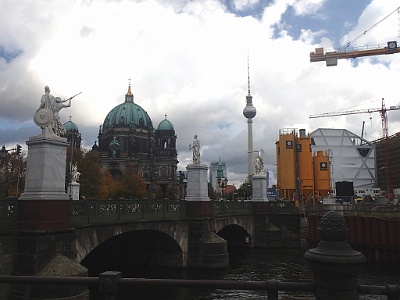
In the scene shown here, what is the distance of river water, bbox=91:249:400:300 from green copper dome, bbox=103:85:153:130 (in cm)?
8161

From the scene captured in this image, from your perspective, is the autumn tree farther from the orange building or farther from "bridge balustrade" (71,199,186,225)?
"bridge balustrade" (71,199,186,225)

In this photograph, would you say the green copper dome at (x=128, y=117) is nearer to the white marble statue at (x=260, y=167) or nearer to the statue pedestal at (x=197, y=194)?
the white marble statue at (x=260, y=167)

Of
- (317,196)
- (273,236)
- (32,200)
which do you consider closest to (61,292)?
(32,200)

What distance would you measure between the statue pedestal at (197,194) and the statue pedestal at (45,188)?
12.7 m

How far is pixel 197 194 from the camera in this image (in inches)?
1118

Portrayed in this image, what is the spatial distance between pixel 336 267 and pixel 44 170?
14.0 meters

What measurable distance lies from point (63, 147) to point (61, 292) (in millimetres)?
6330

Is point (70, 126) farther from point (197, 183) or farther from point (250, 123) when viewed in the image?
point (197, 183)

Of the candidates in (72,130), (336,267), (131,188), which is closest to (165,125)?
(72,130)

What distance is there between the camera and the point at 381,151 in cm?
11394

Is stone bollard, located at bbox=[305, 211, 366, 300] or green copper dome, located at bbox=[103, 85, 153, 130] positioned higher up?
green copper dome, located at bbox=[103, 85, 153, 130]

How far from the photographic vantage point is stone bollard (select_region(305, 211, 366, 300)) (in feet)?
15.7

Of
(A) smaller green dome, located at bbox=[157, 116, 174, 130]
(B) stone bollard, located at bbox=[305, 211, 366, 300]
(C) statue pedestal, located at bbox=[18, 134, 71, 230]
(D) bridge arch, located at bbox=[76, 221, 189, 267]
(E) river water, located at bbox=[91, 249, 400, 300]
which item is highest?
(A) smaller green dome, located at bbox=[157, 116, 174, 130]

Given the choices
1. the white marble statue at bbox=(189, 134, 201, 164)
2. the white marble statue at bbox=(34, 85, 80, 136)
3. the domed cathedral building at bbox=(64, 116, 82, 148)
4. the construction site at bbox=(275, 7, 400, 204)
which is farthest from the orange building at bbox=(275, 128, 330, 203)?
the domed cathedral building at bbox=(64, 116, 82, 148)
